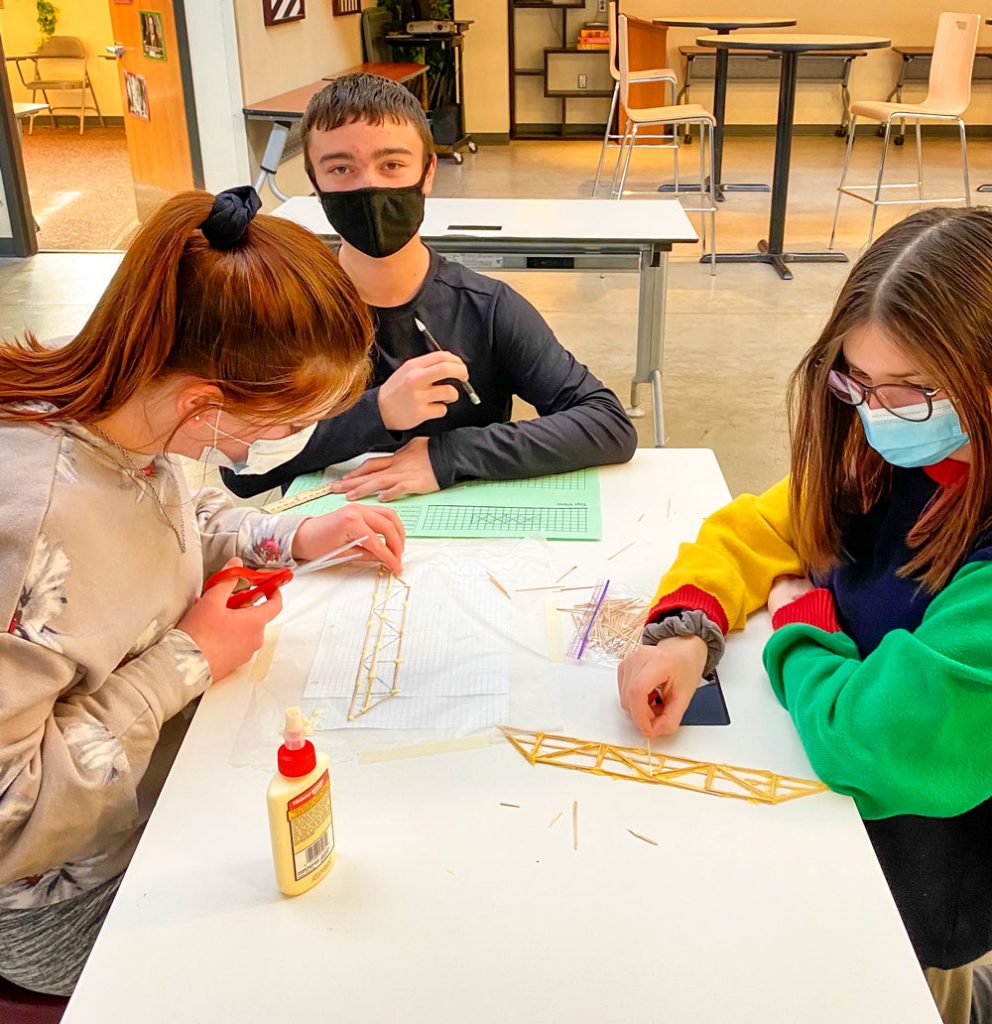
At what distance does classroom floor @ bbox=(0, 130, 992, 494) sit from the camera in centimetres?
365

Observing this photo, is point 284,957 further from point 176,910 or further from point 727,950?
point 727,950

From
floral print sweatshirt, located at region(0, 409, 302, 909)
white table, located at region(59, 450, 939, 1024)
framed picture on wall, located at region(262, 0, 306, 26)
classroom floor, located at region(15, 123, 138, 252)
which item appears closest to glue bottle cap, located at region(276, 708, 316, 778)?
white table, located at region(59, 450, 939, 1024)

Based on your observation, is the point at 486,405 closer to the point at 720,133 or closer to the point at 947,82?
the point at 947,82

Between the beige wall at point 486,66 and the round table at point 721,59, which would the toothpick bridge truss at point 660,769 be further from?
the beige wall at point 486,66

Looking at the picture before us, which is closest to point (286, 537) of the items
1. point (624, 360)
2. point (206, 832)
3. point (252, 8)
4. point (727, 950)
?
point (206, 832)

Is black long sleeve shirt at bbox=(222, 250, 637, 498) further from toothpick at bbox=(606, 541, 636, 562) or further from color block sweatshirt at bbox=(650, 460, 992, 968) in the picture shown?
color block sweatshirt at bbox=(650, 460, 992, 968)

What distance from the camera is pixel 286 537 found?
132cm

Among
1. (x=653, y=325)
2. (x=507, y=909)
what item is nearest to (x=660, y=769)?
(x=507, y=909)

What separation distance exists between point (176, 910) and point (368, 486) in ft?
2.59

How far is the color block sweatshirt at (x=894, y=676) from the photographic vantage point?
0.85m

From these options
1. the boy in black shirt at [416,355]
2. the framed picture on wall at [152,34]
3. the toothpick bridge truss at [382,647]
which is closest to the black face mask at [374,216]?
the boy in black shirt at [416,355]

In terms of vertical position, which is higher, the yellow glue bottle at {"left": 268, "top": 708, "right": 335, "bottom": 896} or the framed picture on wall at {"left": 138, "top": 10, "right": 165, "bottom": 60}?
the framed picture on wall at {"left": 138, "top": 10, "right": 165, "bottom": 60}

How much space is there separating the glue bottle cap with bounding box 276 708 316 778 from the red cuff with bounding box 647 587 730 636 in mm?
487

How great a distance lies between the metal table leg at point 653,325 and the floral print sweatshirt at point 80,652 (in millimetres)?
2146
